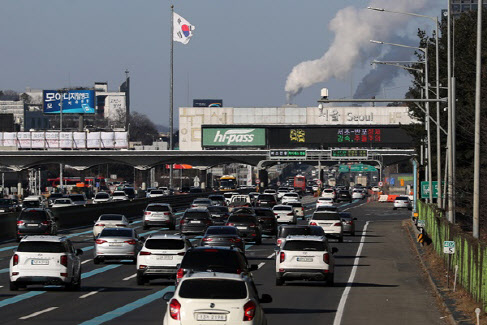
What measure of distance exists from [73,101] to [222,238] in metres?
129

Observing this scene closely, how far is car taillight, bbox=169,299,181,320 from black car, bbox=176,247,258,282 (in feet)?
24.5

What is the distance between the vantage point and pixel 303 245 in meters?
32.1

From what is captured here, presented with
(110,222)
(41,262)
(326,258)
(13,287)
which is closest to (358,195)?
(110,222)

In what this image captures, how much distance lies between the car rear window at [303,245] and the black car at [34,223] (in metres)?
23.0

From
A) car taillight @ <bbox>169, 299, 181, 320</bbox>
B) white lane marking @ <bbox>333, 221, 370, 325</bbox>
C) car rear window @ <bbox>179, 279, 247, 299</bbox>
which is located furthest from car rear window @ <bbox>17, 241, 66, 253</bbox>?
car taillight @ <bbox>169, 299, 181, 320</bbox>

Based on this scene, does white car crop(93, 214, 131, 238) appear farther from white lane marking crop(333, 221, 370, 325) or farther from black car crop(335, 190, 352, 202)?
black car crop(335, 190, 352, 202)

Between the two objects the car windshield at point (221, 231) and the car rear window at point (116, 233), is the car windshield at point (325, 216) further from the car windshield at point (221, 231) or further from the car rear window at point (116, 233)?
the car rear window at point (116, 233)

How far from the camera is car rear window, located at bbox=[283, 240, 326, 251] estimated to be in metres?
32.0

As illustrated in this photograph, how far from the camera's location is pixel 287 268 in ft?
105

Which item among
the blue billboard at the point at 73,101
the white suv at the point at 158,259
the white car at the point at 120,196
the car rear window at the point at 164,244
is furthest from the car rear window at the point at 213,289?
the blue billboard at the point at 73,101

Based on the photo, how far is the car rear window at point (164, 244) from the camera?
→ 3186 centimetres

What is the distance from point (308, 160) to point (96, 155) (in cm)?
2729

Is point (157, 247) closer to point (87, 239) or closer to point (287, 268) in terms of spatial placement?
point (287, 268)

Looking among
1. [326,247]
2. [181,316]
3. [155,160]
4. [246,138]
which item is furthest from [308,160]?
[181,316]
